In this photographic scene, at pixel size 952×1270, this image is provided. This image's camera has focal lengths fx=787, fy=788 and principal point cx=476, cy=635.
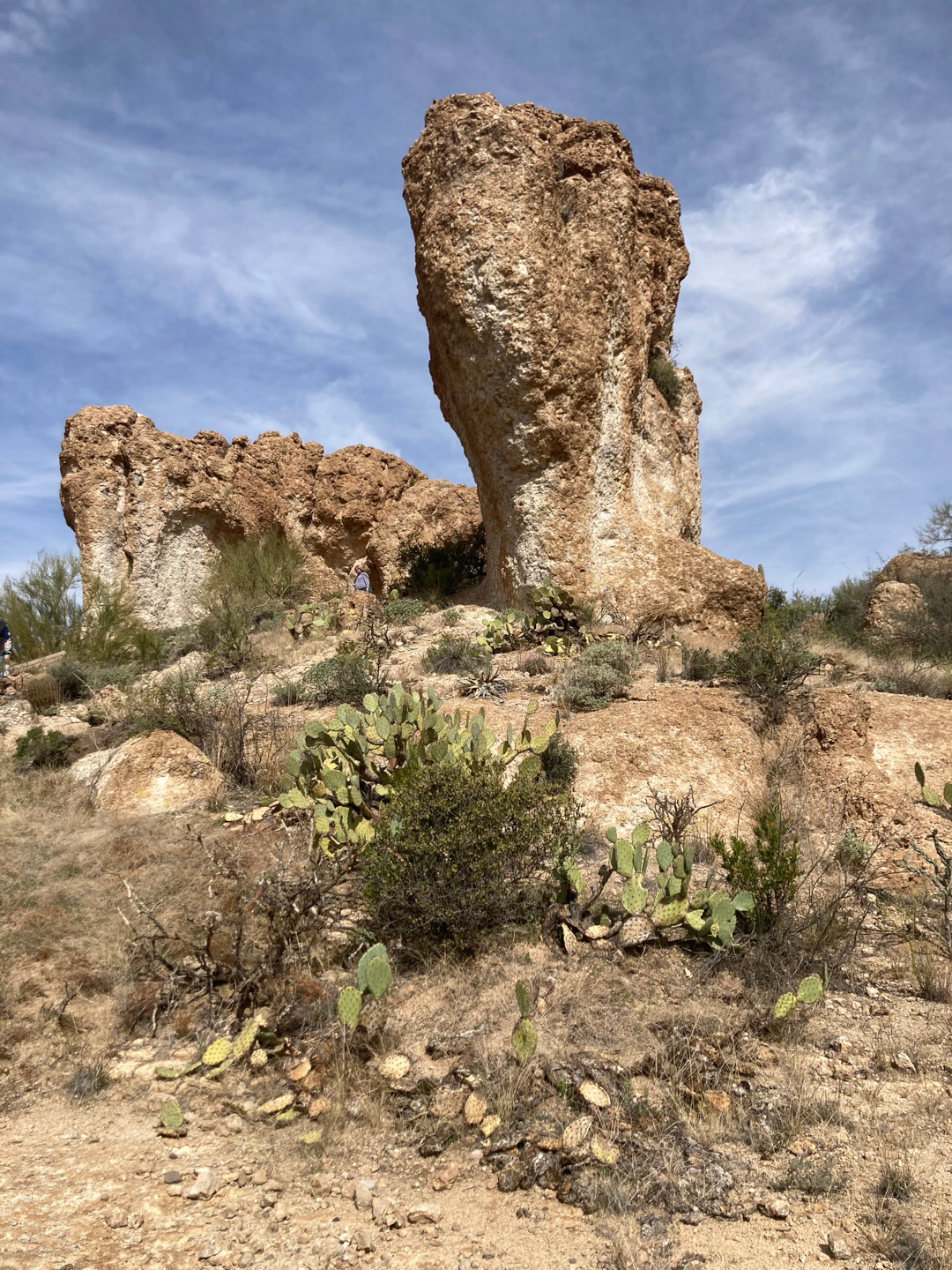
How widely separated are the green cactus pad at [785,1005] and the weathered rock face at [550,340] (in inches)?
303

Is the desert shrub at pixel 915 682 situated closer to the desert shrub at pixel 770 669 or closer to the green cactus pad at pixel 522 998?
the desert shrub at pixel 770 669

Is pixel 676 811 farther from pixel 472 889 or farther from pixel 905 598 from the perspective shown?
pixel 905 598

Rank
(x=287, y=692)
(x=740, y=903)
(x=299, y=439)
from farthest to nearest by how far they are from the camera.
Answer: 1. (x=299, y=439)
2. (x=287, y=692)
3. (x=740, y=903)

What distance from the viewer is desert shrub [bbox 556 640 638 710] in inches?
287

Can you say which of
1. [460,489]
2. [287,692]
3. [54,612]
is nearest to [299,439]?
[460,489]

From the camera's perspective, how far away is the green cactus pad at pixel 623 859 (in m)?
4.04

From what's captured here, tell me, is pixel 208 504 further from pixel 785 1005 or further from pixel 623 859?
pixel 785 1005

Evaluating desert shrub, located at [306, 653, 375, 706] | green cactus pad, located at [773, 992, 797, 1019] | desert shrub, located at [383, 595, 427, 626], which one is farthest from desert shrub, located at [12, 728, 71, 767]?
green cactus pad, located at [773, 992, 797, 1019]

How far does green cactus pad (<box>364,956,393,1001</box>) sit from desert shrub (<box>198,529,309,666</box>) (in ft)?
28.6

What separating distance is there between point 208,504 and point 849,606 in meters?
13.4

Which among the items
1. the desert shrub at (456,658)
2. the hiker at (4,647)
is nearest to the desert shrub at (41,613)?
the hiker at (4,647)

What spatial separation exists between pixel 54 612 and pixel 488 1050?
13007 millimetres

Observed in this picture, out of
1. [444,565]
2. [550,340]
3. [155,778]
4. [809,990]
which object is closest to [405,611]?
[444,565]

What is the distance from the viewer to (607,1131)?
2.68 meters
